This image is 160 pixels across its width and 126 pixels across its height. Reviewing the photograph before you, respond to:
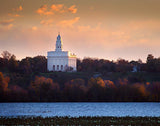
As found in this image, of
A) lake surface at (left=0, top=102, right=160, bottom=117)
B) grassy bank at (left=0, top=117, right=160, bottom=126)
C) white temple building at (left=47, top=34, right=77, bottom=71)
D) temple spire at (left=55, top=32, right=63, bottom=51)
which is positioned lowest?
grassy bank at (left=0, top=117, right=160, bottom=126)

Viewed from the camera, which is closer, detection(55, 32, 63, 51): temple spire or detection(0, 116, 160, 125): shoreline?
detection(0, 116, 160, 125): shoreline

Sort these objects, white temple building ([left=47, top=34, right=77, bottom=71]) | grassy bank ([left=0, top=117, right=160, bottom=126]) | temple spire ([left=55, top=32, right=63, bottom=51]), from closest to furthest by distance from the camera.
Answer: grassy bank ([left=0, top=117, right=160, bottom=126]) < temple spire ([left=55, top=32, right=63, bottom=51]) < white temple building ([left=47, top=34, right=77, bottom=71])

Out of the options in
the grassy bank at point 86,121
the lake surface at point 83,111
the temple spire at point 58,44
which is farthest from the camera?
the temple spire at point 58,44

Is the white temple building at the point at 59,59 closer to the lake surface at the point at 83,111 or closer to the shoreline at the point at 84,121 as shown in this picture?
the lake surface at the point at 83,111

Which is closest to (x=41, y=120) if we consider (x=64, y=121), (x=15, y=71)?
(x=64, y=121)

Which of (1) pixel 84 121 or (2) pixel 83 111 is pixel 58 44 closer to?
(2) pixel 83 111

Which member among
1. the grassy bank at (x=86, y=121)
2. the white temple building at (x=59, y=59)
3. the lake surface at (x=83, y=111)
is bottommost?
the grassy bank at (x=86, y=121)

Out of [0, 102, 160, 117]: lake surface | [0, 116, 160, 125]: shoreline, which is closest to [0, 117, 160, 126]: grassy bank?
[0, 116, 160, 125]: shoreline

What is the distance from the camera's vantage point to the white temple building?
14038cm

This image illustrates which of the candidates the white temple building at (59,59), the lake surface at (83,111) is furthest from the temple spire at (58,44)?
the lake surface at (83,111)

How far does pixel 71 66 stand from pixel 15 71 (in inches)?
1165

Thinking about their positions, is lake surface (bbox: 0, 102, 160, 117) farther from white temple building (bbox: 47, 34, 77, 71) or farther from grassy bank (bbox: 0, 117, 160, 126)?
white temple building (bbox: 47, 34, 77, 71)

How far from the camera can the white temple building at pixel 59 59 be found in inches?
5527

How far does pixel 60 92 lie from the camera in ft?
252
